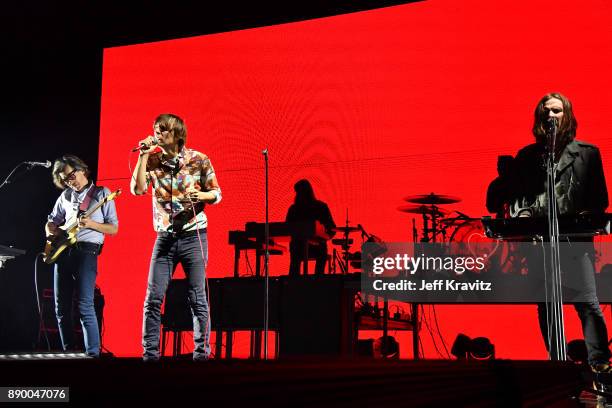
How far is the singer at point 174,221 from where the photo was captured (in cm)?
287

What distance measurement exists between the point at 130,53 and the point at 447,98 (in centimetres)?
313

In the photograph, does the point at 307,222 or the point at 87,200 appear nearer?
the point at 87,200

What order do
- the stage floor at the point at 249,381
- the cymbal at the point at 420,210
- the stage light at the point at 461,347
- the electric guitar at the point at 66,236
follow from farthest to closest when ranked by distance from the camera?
the cymbal at the point at 420,210 < the stage light at the point at 461,347 < the electric guitar at the point at 66,236 < the stage floor at the point at 249,381

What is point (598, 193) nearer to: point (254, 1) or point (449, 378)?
point (449, 378)

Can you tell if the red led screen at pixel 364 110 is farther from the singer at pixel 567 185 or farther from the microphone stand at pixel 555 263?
the microphone stand at pixel 555 263

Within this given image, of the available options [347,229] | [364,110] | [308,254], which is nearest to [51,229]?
[308,254]

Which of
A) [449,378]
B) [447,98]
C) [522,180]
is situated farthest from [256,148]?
[449,378]

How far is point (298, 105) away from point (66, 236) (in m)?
2.53

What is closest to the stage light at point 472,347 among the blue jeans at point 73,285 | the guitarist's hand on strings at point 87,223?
the blue jeans at point 73,285

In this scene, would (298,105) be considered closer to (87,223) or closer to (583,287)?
(87,223)

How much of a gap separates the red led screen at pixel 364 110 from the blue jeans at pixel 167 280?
2914mm

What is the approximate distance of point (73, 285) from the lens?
3980 mm

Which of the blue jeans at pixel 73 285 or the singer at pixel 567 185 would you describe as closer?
the singer at pixel 567 185

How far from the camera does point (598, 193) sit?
2504 mm
